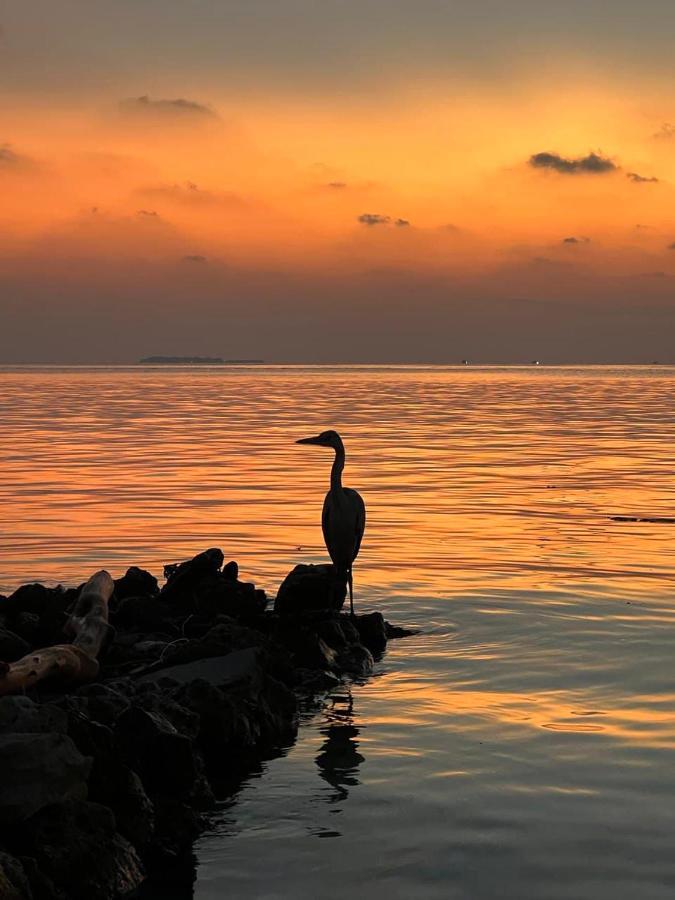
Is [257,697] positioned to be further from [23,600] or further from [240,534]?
[240,534]

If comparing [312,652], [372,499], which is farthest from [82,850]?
[372,499]

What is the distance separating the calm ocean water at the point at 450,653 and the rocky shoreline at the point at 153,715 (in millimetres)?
398

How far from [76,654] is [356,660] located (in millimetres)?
3633

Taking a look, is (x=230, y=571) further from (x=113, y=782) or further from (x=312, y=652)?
(x=113, y=782)

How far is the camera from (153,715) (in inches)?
419

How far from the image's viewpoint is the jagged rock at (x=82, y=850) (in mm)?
8633

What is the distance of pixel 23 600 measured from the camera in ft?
53.1

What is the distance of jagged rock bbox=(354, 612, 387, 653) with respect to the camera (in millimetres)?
16297

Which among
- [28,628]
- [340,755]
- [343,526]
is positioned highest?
[343,526]

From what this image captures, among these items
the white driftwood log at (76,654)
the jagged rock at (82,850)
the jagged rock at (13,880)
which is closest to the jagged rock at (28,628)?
the white driftwood log at (76,654)

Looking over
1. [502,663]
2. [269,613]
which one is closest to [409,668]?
[502,663]

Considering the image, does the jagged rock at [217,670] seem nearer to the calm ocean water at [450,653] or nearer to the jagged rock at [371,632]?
the calm ocean water at [450,653]

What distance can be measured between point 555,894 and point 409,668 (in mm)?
6566

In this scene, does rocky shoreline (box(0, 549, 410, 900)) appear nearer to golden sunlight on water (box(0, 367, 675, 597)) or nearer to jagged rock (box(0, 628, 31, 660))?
jagged rock (box(0, 628, 31, 660))
